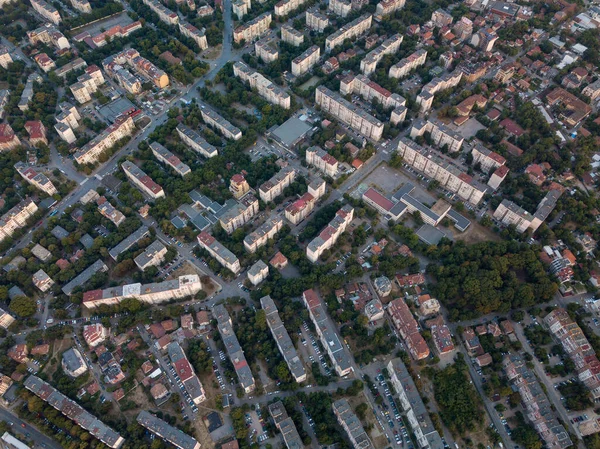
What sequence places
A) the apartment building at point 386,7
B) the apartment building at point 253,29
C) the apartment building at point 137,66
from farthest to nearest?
the apartment building at point 386,7 < the apartment building at point 253,29 < the apartment building at point 137,66

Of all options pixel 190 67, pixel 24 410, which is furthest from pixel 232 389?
pixel 190 67

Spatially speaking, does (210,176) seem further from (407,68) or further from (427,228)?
(407,68)

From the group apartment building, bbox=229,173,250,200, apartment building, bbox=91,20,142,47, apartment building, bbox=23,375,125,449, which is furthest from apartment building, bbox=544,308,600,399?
apartment building, bbox=91,20,142,47

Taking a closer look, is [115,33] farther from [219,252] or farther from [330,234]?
[330,234]

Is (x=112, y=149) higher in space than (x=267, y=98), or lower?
lower

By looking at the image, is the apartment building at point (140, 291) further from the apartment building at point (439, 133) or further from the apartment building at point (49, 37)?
the apartment building at point (49, 37)

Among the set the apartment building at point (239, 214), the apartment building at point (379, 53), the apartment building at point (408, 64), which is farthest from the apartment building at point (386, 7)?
the apartment building at point (239, 214)

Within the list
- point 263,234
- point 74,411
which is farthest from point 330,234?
point 74,411
